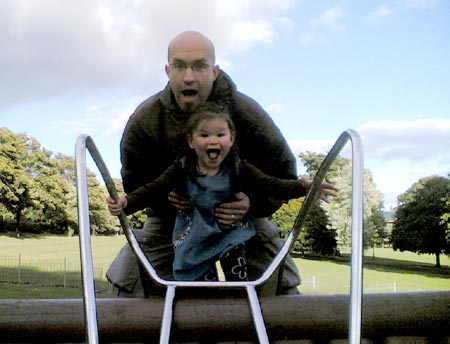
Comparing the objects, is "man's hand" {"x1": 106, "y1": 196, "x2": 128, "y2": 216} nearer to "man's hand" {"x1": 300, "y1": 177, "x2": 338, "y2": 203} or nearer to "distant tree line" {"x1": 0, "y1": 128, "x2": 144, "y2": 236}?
"man's hand" {"x1": 300, "y1": 177, "x2": 338, "y2": 203}

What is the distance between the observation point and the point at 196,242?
1541 millimetres

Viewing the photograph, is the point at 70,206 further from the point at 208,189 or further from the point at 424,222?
the point at 208,189

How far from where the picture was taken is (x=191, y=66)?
161cm

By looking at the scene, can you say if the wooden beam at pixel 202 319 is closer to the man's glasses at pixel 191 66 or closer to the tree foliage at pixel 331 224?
the man's glasses at pixel 191 66

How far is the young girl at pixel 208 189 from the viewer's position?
1521 mm

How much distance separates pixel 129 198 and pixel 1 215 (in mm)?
27254

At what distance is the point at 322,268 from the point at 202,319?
911 inches

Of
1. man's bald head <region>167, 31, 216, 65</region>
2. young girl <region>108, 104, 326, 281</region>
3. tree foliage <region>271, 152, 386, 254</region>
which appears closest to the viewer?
young girl <region>108, 104, 326, 281</region>

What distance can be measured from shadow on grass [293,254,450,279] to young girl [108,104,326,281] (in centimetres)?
2323

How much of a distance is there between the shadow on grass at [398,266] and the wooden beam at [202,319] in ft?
75.9

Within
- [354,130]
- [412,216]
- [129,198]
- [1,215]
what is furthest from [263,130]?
[1,215]

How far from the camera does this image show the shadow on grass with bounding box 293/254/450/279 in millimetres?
25609

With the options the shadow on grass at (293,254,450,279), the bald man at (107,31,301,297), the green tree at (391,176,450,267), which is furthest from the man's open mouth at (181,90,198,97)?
the green tree at (391,176,450,267)

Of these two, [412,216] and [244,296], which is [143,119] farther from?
[412,216]
